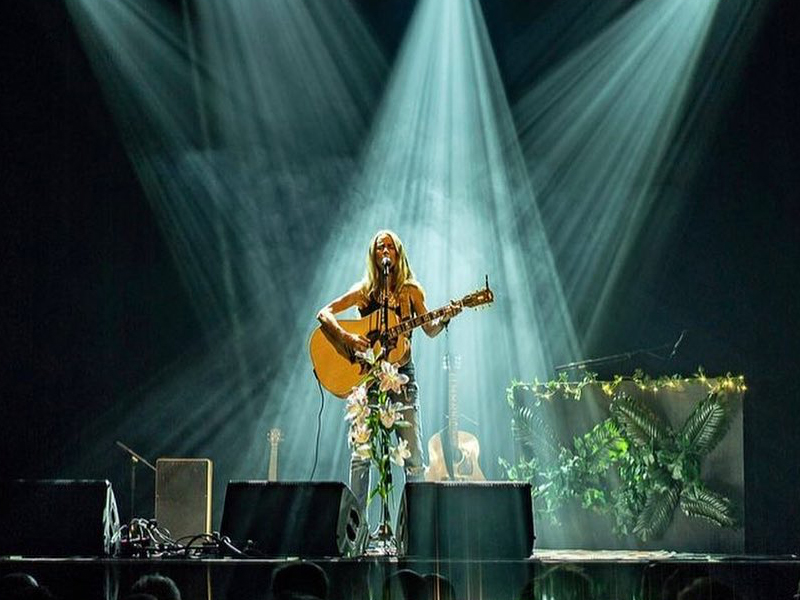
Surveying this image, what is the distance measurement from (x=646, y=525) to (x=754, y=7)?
14.1 ft

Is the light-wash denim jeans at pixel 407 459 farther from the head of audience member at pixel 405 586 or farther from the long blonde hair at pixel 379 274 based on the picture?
the head of audience member at pixel 405 586

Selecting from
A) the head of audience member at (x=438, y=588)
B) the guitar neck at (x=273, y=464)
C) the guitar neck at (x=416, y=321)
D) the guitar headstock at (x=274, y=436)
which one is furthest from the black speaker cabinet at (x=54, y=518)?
the guitar headstock at (x=274, y=436)

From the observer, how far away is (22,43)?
9.05 metres

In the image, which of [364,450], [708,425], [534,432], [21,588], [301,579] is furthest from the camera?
[534,432]

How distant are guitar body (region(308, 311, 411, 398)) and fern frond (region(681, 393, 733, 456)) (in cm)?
201

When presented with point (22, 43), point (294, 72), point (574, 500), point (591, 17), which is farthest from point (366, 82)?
point (574, 500)

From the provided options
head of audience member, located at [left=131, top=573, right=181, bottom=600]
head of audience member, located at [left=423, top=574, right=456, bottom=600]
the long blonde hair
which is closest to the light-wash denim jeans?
the long blonde hair

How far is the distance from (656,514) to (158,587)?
374cm

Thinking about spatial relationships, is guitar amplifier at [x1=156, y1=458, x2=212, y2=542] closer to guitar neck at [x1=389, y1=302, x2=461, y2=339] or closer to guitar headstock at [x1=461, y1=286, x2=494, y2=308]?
guitar neck at [x1=389, y1=302, x2=461, y2=339]

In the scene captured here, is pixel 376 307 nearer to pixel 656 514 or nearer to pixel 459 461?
pixel 459 461

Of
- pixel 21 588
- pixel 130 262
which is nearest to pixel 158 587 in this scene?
pixel 21 588

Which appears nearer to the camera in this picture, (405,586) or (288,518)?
(405,586)

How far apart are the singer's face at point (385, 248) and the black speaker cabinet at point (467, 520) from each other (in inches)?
74.2

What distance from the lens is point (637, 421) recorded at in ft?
25.0
